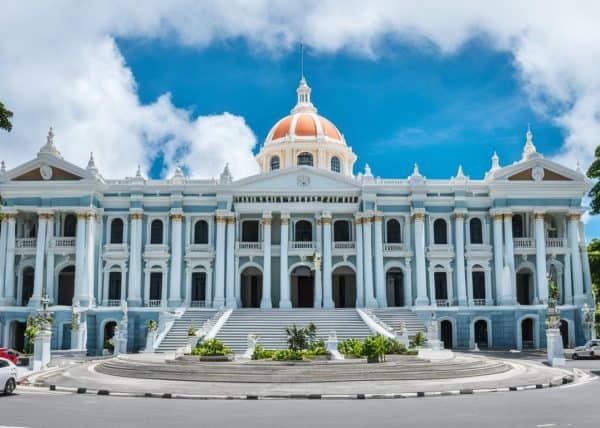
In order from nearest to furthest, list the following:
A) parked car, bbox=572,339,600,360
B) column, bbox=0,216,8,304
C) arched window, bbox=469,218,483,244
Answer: parked car, bbox=572,339,600,360, column, bbox=0,216,8,304, arched window, bbox=469,218,483,244

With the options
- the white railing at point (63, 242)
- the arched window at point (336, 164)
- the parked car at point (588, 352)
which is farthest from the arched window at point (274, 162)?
the parked car at point (588, 352)

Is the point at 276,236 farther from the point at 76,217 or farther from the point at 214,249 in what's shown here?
the point at 76,217

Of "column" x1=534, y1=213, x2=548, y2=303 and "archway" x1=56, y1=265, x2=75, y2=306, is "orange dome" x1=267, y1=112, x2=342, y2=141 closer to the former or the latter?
"column" x1=534, y1=213, x2=548, y2=303

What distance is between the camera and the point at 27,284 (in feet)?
152

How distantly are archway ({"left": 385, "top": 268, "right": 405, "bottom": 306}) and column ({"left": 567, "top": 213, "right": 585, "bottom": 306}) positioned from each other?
10.9 metres

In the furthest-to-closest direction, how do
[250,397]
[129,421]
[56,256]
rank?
[56,256], [250,397], [129,421]

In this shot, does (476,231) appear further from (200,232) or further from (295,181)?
(200,232)

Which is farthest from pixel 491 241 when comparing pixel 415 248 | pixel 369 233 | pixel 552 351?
pixel 552 351

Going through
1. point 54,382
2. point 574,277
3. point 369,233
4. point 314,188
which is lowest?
point 54,382

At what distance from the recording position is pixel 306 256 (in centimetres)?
4672

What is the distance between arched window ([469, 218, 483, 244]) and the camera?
156 feet

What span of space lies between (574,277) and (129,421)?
1468 inches

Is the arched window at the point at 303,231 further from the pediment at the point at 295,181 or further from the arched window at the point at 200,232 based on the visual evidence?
the arched window at the point at 200,232

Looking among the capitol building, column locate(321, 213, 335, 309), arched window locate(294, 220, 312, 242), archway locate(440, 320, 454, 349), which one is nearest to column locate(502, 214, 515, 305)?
the capitol building
